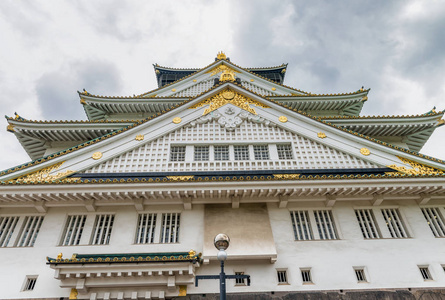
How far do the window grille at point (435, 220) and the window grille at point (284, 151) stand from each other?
6.70 meters

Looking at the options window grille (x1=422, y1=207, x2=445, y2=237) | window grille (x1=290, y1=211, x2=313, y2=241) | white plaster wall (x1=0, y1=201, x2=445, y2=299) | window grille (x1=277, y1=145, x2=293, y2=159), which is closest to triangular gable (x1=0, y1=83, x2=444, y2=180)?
window grille (x1=277, y1=145, x2=293, y2=159)

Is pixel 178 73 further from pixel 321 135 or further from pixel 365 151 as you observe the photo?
pixel 365 151

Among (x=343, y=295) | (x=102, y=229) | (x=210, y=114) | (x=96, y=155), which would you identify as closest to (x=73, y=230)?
(x=102, y=229)

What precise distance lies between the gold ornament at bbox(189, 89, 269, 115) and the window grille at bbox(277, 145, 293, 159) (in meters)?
2.67

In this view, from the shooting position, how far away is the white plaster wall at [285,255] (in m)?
9.84

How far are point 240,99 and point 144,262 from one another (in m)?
10.2

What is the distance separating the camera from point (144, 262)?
911 cm

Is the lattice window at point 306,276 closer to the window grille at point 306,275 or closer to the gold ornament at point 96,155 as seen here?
the window grille at point 306,275

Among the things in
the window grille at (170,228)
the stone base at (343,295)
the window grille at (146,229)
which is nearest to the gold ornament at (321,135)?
the stone base at (343,295)

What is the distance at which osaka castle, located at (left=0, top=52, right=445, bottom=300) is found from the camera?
963 centimetres

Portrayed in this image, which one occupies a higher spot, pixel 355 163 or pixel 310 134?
pixel 310 134

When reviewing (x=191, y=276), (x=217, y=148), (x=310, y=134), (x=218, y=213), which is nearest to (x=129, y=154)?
(x=217, y=148)

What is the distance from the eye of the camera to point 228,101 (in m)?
15.1

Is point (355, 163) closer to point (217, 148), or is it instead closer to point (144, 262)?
point (217, 148)
